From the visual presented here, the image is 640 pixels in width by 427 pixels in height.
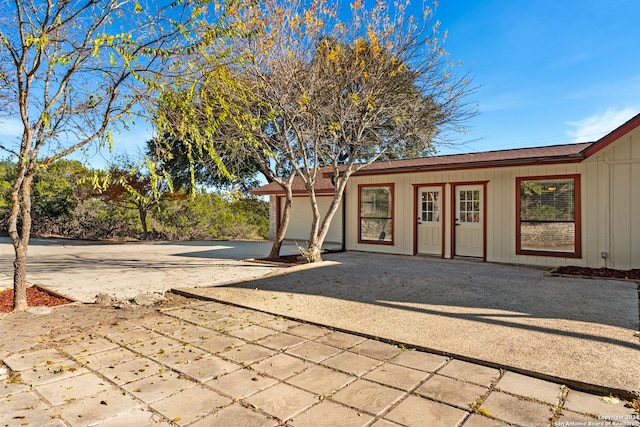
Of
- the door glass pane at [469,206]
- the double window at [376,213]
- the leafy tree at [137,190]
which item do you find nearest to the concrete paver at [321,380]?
the door glass pane at [469,206]

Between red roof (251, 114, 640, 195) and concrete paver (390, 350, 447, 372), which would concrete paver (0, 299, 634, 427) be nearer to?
concrete paver (390, 350, 447, 372)

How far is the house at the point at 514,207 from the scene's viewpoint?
25.7ft

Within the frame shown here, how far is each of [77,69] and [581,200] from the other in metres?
9.32

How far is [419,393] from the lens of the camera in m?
2.63

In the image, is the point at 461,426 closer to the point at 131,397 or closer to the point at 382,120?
the point at 131,397

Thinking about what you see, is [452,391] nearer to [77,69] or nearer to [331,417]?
[331,417]

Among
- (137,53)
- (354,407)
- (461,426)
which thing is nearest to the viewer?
(461,426)

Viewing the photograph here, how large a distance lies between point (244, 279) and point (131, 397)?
15.4ft

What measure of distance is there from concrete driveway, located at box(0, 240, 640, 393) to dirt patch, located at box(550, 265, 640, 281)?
0.40 meters

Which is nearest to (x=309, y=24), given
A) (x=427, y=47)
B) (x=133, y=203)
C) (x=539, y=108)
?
(x=427, y=47)

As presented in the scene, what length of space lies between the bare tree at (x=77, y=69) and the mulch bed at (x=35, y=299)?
1.14 feet

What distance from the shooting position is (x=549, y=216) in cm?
875

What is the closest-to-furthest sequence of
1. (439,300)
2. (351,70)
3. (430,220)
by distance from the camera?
1. (439,300)
2. (351,70)
3. (430,220)

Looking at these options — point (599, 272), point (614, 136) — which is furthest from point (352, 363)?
point (614, 136)
